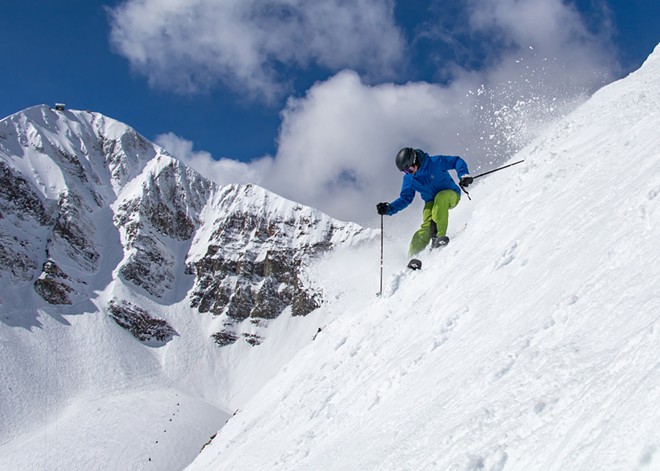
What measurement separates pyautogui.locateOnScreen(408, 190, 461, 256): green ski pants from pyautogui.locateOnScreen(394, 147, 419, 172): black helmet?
102 cm

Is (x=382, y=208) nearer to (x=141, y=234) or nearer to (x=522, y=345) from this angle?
(x=522, y=345)

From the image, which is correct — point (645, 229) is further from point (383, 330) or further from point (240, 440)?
point (240, 440)

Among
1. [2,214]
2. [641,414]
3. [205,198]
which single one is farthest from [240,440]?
[205,198]

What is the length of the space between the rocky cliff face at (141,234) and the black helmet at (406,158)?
13178cm

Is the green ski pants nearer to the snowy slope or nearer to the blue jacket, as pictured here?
the blue jacket

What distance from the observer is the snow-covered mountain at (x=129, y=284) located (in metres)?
103

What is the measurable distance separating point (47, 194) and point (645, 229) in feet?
580

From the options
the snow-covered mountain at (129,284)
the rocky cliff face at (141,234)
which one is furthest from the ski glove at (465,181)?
the rocky cliff face at (141,234)

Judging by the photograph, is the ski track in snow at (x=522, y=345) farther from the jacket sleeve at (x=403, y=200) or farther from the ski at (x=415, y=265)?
the jacket sleeve at (x=403, y=200)

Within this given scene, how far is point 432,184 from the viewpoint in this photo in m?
12.4

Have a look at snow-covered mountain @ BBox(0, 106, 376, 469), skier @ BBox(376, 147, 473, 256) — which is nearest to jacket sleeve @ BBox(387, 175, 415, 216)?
skier @ BBox(376, 147, 473, 256)

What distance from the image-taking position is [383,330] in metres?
8.80

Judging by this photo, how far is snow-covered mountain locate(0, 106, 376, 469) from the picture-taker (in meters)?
103

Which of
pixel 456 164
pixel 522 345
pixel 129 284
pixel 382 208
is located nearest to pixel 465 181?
pixel 456 164
